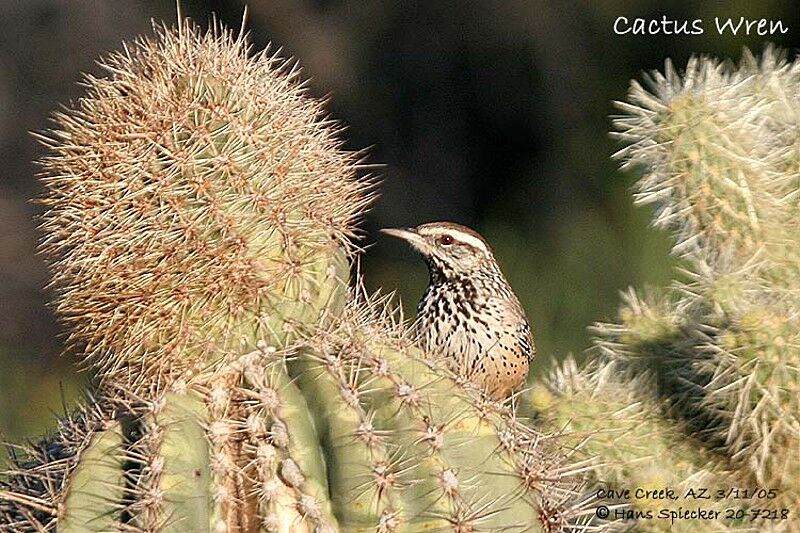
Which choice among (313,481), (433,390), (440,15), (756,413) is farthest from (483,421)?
(440,15)

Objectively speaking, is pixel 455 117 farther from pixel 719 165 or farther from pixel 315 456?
pixel 315 456

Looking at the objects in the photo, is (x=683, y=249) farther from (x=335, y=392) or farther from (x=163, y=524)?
(x=163, y=524)

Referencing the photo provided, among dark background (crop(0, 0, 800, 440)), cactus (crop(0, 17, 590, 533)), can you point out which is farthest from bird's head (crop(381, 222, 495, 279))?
dark background (crop(0, 0, 800, 440))

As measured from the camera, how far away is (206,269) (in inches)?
59.7

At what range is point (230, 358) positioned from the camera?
1534 mm

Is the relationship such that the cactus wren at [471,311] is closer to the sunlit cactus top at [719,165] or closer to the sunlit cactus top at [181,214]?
the sunlit cactus top at [719,165]

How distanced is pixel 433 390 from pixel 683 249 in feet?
2.19

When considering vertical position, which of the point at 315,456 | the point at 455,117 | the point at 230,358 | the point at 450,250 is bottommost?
the point at 315,456

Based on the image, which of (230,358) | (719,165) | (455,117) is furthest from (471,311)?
(455,117)

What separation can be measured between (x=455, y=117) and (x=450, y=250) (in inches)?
135

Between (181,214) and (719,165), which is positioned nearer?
(181,214)

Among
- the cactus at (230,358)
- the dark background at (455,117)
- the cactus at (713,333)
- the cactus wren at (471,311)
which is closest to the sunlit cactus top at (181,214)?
the cactus at (230,358)

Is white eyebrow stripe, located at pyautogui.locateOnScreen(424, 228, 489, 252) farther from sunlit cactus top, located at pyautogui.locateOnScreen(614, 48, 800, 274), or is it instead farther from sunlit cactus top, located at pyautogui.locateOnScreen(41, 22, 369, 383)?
sunlit cactus top, located at pyautogui.locateOnScreen(41, 22, 369, 383)

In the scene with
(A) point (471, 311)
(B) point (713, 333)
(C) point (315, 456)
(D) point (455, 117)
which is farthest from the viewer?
(D) point (455, 117)
